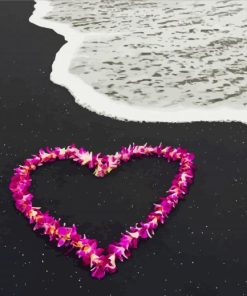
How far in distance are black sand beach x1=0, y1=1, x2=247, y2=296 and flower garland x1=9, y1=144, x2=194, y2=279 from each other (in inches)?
2.8

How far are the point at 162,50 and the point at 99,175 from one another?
371 centimetres

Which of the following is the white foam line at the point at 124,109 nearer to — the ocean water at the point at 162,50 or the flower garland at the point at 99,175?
the ocean water at the point at 162,50

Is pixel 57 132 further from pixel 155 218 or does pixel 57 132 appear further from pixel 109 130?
pixel 155 218

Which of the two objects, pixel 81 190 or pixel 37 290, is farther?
pixel 81 190

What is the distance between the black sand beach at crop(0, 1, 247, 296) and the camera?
3.07 metres

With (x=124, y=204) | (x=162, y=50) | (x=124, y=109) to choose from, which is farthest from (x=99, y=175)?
(x=162, y=50)

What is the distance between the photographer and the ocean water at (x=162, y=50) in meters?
5.71

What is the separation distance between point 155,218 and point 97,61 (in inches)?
153

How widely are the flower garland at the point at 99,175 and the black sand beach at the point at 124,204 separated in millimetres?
71

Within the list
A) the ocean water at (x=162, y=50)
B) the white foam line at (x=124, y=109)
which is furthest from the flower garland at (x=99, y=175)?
the ocean water at (x=162, y=50)

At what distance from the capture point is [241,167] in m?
4.13

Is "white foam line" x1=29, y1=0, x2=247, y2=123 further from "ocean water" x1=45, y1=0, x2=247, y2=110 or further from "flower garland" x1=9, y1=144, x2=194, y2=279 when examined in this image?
"flower garland" x1=9, y1=144, x2=194, y2=279

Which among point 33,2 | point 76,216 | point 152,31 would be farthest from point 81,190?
point 33,2

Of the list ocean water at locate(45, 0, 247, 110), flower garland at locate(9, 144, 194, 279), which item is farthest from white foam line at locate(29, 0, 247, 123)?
flower garland at locate(9, 144, 194, 279)
